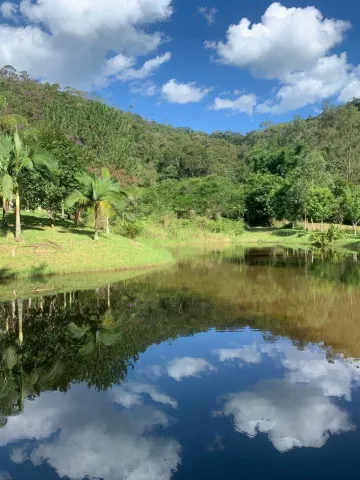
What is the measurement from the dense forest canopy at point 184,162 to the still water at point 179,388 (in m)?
16.9

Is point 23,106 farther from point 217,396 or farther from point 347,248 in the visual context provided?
point 217,396

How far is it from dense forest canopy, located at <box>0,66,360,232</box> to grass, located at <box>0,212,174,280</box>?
3.13m

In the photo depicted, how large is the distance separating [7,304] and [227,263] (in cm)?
2047

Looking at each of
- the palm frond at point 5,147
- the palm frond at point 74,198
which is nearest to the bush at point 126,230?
the palm frond at point 74,198

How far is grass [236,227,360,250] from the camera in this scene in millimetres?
50156

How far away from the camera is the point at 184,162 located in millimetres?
100562

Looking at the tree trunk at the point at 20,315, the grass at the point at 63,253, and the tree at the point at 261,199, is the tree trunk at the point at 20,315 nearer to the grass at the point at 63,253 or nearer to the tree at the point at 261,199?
the grass at the point at 63,253

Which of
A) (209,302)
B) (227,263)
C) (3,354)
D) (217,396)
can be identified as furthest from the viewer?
(227,263)

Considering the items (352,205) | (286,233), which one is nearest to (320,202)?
(352,205)

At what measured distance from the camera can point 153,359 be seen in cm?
1204

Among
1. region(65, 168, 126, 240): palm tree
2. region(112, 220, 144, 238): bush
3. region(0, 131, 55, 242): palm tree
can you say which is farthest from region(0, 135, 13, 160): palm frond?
region(112, 220, 144, 238): bush

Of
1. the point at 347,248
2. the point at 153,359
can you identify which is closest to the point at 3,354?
the point at 153,359

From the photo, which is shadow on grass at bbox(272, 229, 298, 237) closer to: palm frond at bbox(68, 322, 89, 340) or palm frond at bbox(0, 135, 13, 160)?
palm frond at bbox(0, 135, 13, 160)

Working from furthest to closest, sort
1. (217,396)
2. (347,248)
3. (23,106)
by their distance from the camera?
1. (23,106)
2. (347,248)
3. (217,396)
